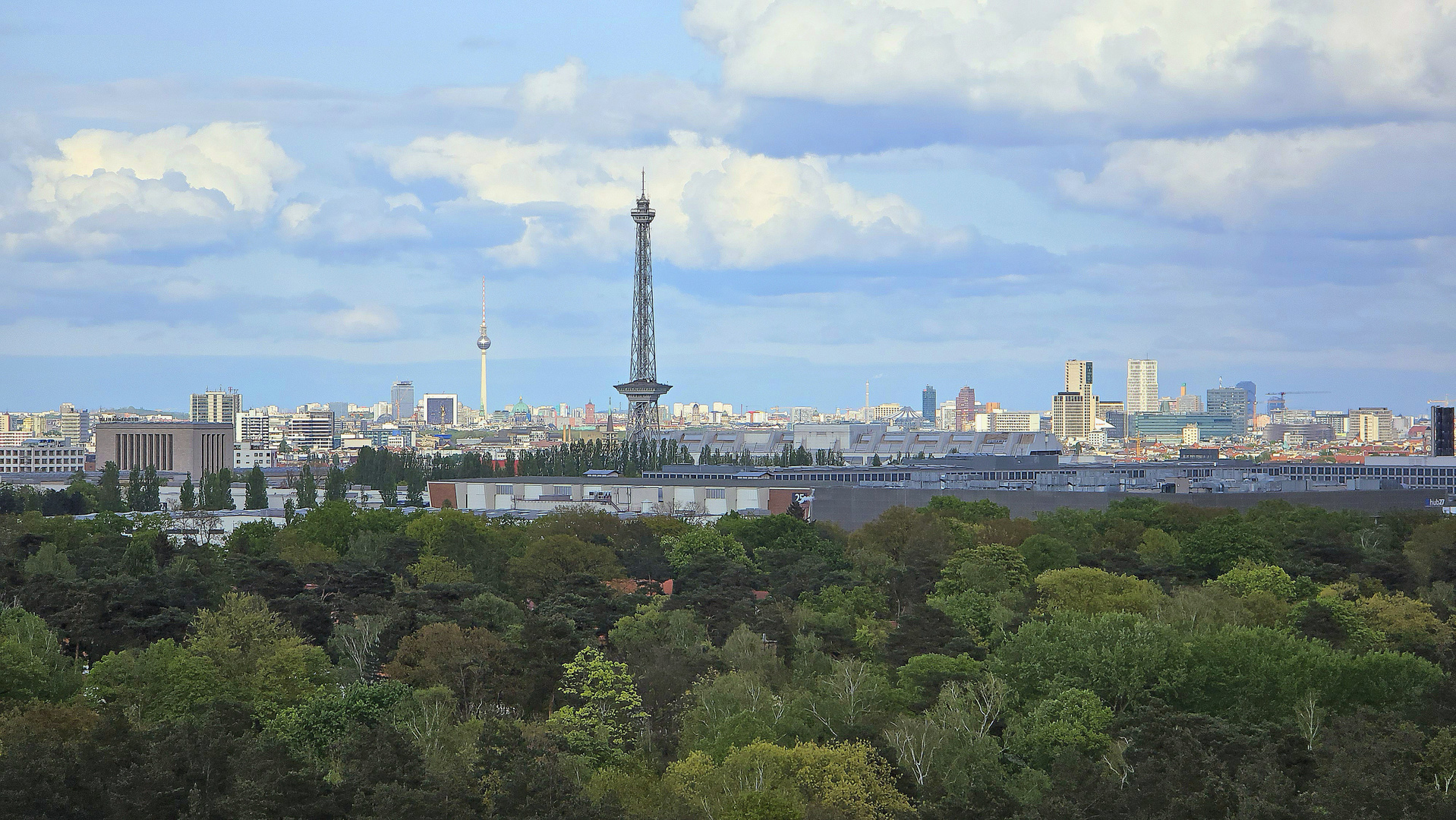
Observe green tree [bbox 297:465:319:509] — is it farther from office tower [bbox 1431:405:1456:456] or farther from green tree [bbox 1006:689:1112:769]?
office tower [bbox 1431:405:1456:456]

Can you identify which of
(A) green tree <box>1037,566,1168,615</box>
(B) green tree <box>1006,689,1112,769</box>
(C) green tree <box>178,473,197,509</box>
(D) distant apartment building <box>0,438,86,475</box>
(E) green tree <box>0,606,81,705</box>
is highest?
(D) distant apartment building <box>0,438,86,475</box>

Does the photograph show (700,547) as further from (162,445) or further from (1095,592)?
(162,445)

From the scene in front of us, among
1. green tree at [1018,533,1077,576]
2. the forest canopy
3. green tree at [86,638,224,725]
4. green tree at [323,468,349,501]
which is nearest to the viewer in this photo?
the forest canopy

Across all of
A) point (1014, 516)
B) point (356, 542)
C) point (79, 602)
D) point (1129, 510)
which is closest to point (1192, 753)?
point (79, 602)

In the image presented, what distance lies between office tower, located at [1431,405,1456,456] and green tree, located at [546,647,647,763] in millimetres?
97014

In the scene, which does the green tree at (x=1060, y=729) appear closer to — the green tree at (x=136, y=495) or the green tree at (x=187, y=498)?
the green tree at (x=187, y=498)

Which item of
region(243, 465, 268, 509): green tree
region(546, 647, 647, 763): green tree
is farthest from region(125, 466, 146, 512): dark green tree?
region(546, 647, 647, 763): green tree

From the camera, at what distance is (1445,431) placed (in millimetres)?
114500

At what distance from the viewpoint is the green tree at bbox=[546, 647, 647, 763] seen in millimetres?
26500

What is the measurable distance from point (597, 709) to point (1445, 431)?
10005cm

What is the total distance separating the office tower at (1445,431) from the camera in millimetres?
113688

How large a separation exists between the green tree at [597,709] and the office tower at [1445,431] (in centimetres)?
9701

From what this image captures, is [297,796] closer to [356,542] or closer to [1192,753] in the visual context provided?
[1192,753]

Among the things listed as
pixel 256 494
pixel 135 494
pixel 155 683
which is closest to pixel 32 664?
pixel 155 683
